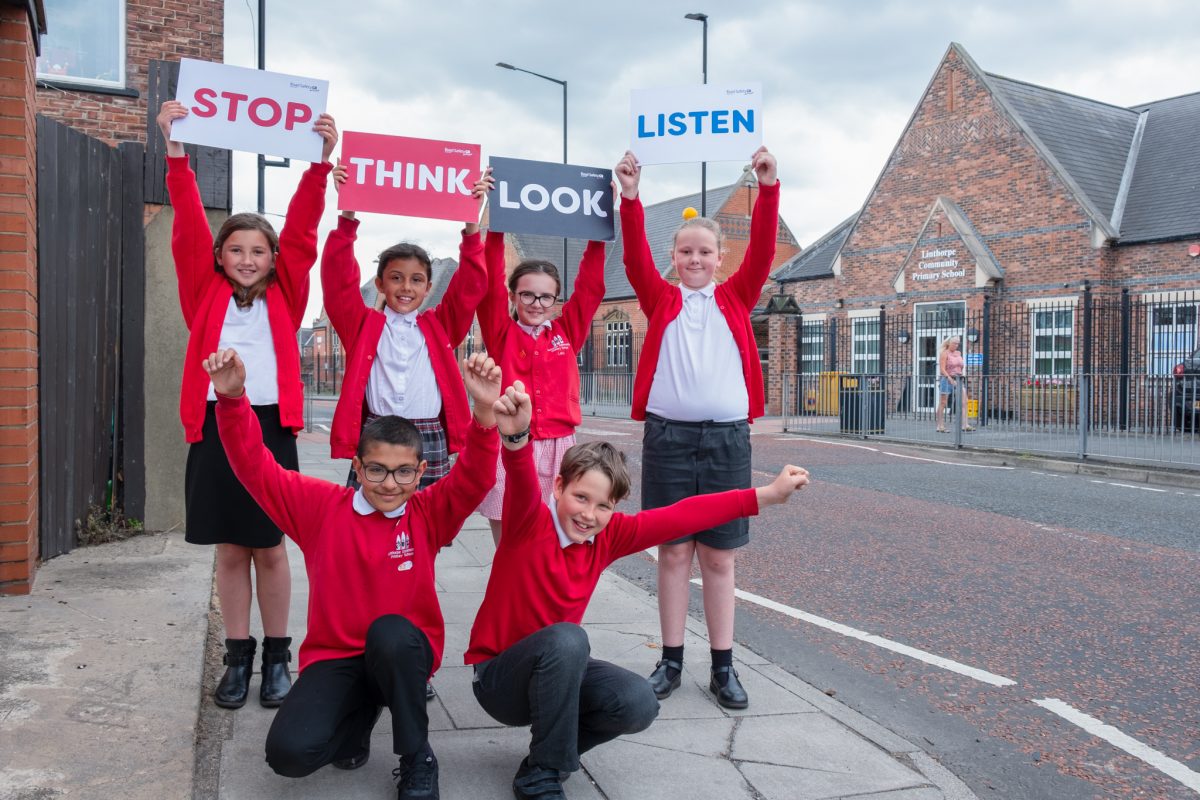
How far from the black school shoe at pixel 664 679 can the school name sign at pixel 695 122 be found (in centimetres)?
211

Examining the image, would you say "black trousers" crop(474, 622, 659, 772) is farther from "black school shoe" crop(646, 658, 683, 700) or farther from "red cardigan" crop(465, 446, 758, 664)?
"black school shoe" crop(646, 658, 683, 700)

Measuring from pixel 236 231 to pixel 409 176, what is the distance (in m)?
0.80

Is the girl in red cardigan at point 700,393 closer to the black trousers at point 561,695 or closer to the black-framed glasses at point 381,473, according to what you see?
the black trousers at point 561,695

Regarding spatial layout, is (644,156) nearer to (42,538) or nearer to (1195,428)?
(42,538)

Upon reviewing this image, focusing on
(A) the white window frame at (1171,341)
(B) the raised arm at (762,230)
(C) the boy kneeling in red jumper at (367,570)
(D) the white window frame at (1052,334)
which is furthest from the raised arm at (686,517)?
(D) the white window frame at (1052,334)

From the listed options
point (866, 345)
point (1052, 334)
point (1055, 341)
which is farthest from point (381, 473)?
point (866, 345)

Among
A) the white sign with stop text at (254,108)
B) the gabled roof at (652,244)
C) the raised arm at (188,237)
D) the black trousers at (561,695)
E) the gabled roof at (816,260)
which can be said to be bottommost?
the black trousers at (561,695)

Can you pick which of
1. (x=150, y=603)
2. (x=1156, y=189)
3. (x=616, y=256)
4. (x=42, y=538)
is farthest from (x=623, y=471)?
(x=616, y=256)

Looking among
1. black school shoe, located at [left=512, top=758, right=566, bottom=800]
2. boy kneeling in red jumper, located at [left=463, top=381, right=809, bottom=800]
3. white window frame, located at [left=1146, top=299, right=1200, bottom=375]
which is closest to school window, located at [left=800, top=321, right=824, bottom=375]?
white window frame, located at [left=1146, top=299, right=1200, bottom=375]

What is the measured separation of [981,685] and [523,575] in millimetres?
2252

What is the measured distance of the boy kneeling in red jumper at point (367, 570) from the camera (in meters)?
2.73

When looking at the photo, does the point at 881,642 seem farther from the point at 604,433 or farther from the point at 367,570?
the point at 604,433

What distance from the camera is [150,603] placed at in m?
4.33

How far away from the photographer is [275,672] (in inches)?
138
